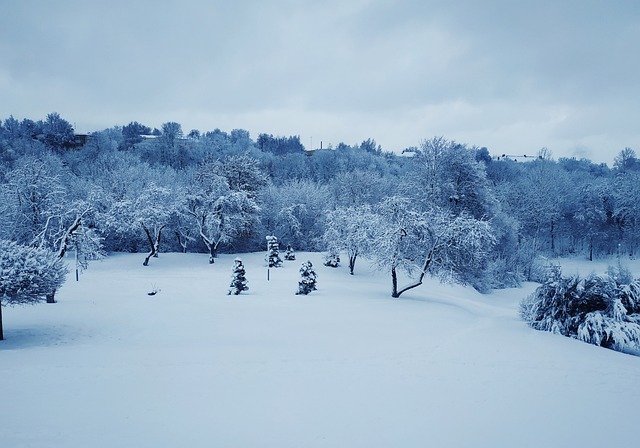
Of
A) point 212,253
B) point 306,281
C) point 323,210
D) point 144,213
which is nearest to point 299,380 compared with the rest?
point 306,281

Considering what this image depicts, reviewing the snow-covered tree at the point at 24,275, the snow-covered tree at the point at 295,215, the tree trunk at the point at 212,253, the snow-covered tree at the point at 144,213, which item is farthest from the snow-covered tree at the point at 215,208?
the snow-covered tree at the point at 24,275

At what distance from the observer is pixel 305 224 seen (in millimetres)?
47125

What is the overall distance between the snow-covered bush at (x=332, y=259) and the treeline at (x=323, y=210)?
132 cm

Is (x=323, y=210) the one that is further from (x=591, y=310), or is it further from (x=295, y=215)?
(x=591, y=310)

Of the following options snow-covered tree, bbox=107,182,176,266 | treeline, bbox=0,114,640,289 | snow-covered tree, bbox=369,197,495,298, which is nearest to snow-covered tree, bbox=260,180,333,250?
treeline, bbox=0,114,640,289

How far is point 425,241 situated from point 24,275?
1918 cm

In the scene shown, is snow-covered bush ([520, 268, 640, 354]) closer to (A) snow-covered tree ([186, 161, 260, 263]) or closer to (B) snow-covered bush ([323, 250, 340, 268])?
(B) snow-covered bush ([323, 250, 340, 268])

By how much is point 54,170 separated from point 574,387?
55753 millimetres

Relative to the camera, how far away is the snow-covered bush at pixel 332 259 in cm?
3416

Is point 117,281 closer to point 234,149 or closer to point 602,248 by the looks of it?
point 602,248

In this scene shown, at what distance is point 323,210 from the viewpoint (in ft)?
137

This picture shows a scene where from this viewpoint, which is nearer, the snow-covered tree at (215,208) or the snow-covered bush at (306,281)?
the snow-covered bush at (306,281)

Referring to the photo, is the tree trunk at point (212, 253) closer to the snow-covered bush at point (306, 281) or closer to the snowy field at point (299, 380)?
the snow-covered bush at point (306, 281)

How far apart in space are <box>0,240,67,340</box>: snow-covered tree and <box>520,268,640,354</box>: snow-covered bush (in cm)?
2021
